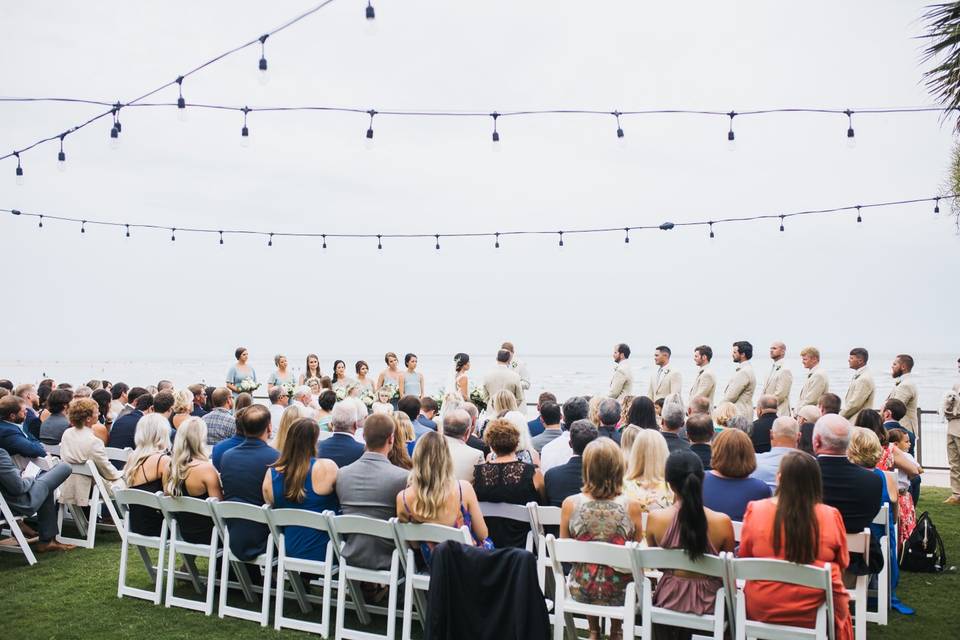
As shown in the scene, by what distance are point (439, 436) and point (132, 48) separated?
10113 mm

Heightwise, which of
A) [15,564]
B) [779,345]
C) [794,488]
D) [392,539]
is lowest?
[15,564]

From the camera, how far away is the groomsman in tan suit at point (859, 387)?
804 cm

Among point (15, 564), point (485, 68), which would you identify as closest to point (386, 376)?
point (485, 68)

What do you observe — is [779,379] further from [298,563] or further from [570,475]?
[298,563]

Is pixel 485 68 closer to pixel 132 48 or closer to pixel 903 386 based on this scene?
pixel 132 48

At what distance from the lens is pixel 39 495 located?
549cm

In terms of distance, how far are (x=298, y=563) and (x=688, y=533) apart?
7.21ft

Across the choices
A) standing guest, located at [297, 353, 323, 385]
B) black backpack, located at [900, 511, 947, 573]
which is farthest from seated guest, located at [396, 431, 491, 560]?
standing guest, located at [297, 353, 323, 385]

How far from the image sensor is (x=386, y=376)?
36.0 feet

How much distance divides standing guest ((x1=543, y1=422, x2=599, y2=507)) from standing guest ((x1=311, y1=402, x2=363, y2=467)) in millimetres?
1289

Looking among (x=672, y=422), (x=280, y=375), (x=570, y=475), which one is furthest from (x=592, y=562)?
(x=280, y=375)

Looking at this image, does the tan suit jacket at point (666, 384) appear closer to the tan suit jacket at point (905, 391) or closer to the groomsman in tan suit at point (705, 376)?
the groomsman in tan suit at point (705, 376)

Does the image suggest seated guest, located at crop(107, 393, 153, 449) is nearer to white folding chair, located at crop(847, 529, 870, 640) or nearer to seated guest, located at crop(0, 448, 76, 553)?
seated guest, located at crop(0, 448, 76, 553)

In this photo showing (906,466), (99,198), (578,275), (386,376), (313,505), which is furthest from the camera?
(578,275)
